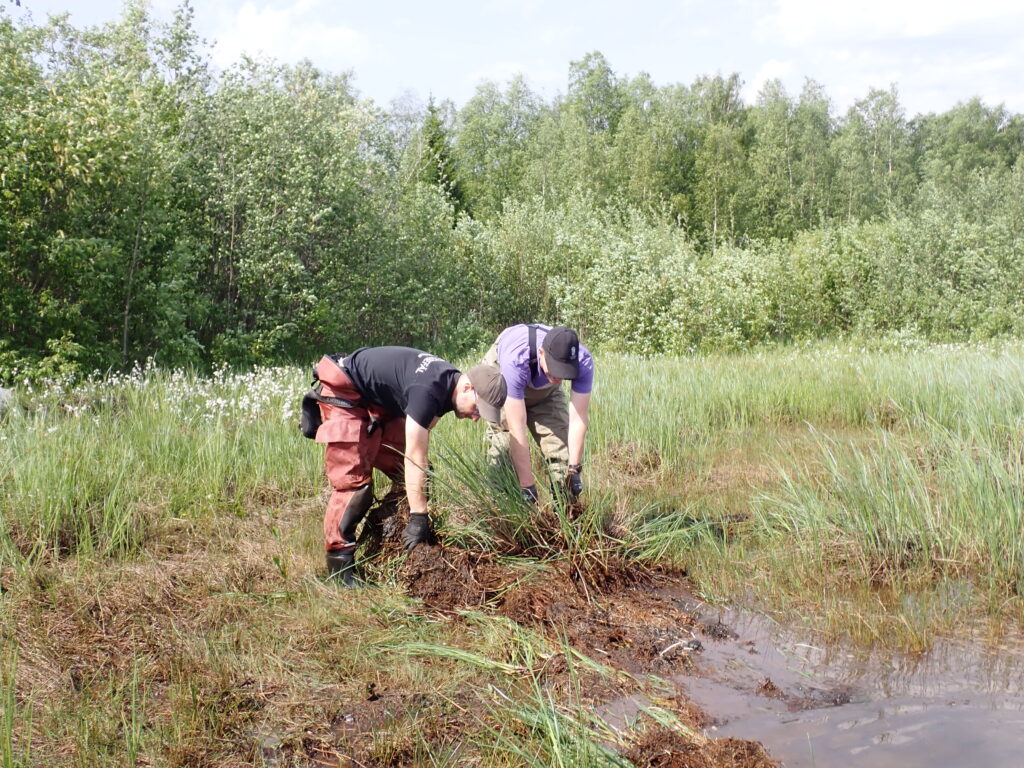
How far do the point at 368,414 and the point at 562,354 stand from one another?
1114mm

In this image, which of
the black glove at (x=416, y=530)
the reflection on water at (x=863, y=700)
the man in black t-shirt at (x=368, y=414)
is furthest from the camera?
the black glove at (x=416, y=530)

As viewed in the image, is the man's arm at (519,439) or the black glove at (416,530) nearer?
the black glove at (416,530)

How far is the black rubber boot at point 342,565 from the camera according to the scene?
4500 mm

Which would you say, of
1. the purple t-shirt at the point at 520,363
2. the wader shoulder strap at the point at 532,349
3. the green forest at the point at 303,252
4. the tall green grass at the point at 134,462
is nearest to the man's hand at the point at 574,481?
the purple t-shirt at the point at 520,363

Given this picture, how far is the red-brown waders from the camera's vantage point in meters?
4.47

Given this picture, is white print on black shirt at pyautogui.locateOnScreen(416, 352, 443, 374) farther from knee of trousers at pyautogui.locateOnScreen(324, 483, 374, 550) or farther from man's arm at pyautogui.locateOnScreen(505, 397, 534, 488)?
knee of trousers at pyautogui.locateOnScreen(324, 483, 374, 550)

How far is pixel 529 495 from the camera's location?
4.67m

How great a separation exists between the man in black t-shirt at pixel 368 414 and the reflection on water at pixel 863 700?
165 centimetres

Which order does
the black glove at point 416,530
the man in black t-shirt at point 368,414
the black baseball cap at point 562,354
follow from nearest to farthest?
the man in black t-shirt at point 368,414 < the black glove at point 416,530 < the black baseball cap at point 562,354

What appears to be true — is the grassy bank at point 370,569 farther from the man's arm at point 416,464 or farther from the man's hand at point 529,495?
the man's arm at point 416,464

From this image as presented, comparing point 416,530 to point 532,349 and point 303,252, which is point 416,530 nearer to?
point 532,349

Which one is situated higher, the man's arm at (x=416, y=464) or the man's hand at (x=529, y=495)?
the man's arm at (x=416, y=464)

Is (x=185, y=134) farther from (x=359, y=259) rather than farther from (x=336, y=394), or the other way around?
(x=336, y=394)

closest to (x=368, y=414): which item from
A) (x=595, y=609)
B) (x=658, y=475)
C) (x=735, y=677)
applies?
(x=595, y=609)
